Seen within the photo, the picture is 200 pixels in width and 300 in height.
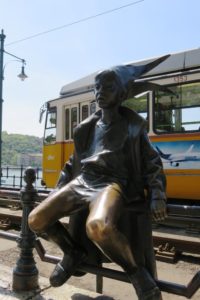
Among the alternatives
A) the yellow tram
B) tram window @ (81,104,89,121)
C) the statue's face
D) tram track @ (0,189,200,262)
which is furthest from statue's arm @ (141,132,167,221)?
tram window @ (81,104,89,121)

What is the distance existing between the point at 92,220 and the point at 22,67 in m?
16.1

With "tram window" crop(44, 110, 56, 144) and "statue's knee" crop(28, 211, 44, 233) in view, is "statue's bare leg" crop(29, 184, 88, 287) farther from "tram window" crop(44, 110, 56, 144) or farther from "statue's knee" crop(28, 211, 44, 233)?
"tram window" crop(44, 110, 56, 144)

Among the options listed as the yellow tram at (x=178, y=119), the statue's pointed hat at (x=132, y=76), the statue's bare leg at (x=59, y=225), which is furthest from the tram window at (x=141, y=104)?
the statue's bare leg at (x=59, y=225)

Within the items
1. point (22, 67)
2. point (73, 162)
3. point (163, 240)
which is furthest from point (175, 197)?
point (22, 67)

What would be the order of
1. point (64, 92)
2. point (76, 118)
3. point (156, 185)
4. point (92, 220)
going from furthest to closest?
point (64, 92) → point (76, 118) → point (156, 185) → point (92, 220)

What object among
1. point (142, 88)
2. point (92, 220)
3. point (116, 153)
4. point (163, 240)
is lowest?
point (163, 240)

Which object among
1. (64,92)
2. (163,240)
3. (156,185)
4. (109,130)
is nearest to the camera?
(156,185)

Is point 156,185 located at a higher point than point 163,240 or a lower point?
higher

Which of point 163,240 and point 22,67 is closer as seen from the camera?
point 163,240

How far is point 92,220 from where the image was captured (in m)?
2.33

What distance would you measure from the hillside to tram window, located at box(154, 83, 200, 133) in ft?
87.0

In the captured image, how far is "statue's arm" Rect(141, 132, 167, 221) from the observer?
2.49 m

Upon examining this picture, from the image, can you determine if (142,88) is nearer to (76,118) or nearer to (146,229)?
(146,229)

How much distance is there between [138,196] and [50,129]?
9.46 meters
